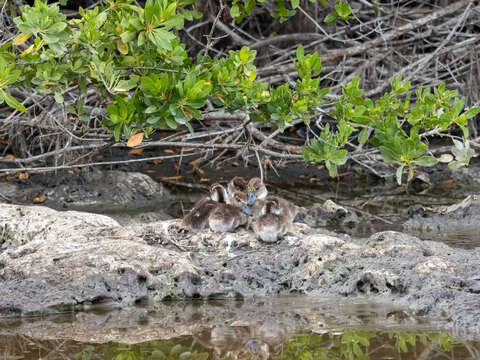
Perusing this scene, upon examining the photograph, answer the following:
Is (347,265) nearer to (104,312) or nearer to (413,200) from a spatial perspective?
(104,312)

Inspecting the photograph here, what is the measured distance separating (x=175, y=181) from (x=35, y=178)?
6.33 feet

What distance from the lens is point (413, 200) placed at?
925 cm

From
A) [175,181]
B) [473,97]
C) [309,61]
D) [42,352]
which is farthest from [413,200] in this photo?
[42,352]

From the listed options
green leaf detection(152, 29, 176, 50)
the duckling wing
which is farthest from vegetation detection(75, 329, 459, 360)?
green leaf detection(152, 29, 176, 50)

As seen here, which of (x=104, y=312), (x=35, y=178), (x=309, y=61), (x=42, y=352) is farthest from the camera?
(x=35, y=178)

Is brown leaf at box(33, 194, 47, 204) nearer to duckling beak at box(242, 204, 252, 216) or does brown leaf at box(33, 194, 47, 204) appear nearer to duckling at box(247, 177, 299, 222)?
duckling at box(247, 177, 299, 222)

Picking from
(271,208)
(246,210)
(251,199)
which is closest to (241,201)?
(251,199)

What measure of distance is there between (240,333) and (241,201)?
2.41m

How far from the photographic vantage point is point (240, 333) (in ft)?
15.1

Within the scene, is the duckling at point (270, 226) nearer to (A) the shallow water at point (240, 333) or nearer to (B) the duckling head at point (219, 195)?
(A) the shallow water at point (240, 333)

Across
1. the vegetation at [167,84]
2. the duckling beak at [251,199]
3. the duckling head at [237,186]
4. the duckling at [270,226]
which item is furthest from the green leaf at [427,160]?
the duckling head at [237,186]

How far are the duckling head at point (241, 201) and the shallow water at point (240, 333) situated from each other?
4.71 ft

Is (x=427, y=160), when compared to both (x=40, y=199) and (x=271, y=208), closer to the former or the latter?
(x=271, y=208)

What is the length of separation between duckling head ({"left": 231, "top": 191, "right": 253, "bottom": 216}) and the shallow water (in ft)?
4.71
